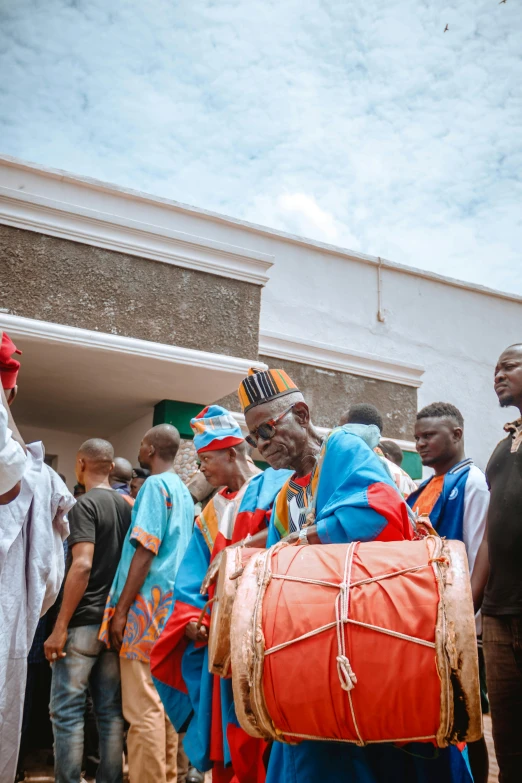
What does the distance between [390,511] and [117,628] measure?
2.47 meters

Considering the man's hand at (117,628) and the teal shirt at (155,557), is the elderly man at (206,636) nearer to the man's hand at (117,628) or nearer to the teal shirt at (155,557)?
the teal shirt at (155,557)

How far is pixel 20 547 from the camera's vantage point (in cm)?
292

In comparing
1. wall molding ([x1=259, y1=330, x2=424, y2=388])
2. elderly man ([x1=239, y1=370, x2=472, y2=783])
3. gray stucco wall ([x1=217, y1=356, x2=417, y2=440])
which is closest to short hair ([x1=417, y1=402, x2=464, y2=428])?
elderly man ([x1=239, y1=370, x2=472, y2=783])

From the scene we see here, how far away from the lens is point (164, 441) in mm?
4969

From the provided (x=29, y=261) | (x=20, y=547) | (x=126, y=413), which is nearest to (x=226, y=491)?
(x=20, y=547)

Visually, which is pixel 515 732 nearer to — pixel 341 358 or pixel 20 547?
pixel 20 547

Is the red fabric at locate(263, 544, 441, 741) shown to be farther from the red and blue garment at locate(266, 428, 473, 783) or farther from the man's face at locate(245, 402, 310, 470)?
the man's face at locate(245, 402, 310, 470)

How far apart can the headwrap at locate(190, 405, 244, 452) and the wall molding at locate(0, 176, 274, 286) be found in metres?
3.42

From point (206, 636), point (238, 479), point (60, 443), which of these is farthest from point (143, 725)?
point (60, 443)

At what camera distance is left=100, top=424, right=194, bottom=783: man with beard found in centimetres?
397

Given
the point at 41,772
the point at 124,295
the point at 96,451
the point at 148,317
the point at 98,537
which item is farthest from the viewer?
the point at 148,317

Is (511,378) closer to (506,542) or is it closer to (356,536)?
(506,542)

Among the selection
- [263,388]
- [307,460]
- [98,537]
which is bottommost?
[98,537]

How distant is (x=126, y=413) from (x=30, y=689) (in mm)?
4069
